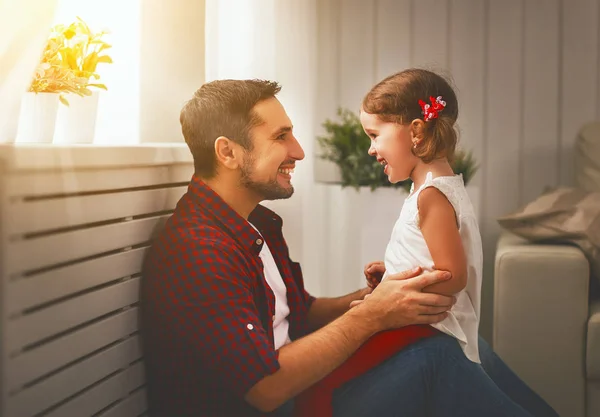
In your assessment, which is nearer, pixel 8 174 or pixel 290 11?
pixel 8 174

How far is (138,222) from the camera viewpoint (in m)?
1.26

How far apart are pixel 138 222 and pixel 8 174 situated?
0.37 metres

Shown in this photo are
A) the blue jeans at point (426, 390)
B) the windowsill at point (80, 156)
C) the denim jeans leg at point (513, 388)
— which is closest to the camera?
the windowsill at point (80, 156)

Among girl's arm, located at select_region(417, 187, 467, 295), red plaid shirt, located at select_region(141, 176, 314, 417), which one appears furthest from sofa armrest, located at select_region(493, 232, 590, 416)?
red plaid shirt, located at select_region(141, 176, 314, 417)

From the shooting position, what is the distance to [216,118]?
4.25ft

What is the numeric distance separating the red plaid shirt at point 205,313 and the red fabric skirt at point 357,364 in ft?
0.32

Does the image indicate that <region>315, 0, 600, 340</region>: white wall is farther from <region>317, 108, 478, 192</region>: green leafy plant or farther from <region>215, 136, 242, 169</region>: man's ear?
<region>215, 136, 242, 169</region>: man's ear

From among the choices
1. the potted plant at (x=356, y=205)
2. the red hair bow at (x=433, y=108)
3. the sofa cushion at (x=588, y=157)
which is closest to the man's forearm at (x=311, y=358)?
the red hair bow at (x=433, y=108)

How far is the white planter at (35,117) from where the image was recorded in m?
1.26

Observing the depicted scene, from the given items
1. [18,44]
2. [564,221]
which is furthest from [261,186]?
[564,221]

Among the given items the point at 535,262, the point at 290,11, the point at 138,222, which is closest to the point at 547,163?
the point at 535,262

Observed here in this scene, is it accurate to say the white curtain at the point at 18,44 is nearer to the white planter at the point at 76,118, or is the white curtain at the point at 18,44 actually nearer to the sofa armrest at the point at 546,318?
the white planter at the point at 76,118

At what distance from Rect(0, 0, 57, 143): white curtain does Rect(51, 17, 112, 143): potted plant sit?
0.32 m

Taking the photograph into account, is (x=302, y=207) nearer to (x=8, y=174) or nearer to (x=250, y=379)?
(x=250, y=379)
